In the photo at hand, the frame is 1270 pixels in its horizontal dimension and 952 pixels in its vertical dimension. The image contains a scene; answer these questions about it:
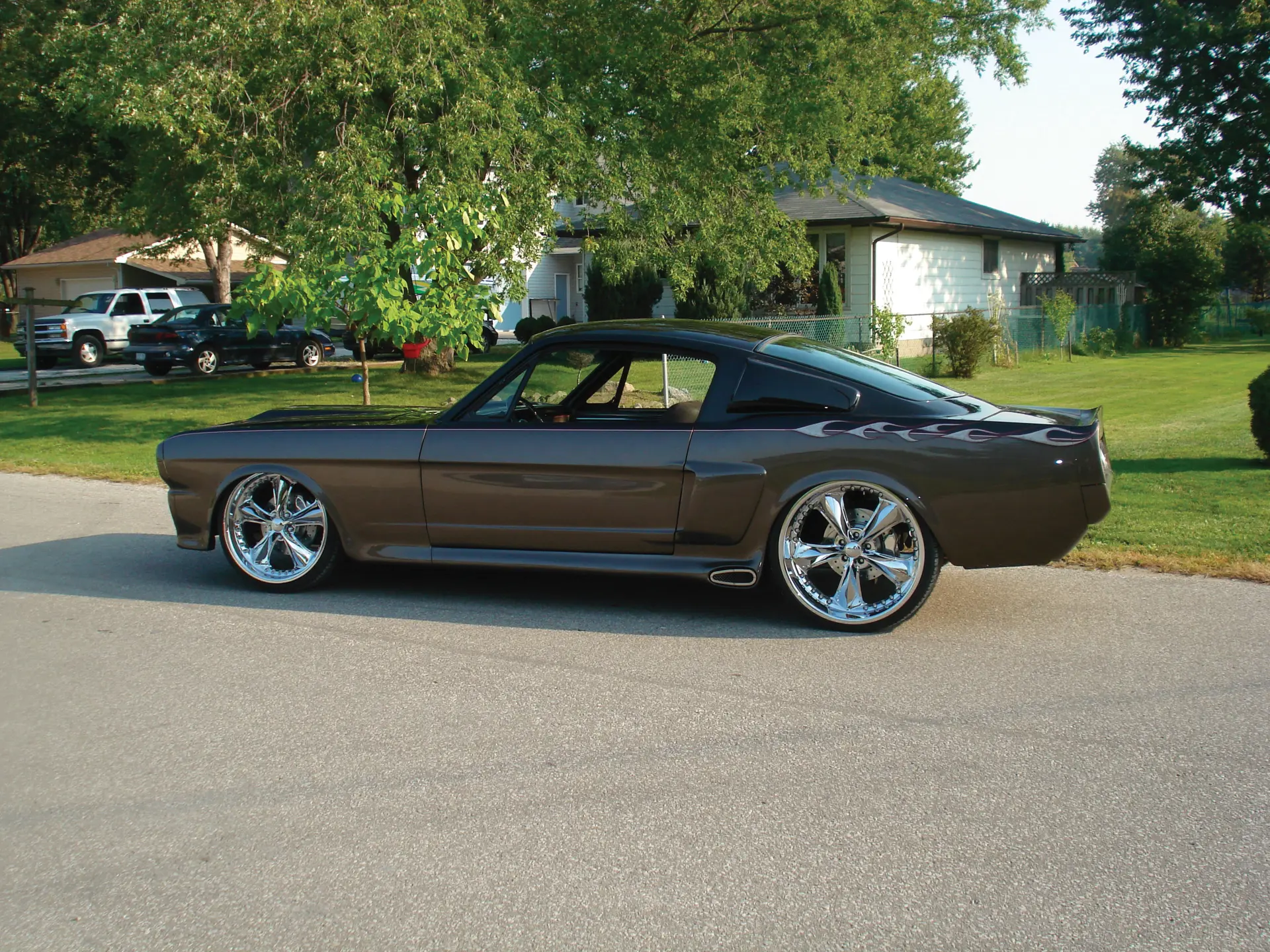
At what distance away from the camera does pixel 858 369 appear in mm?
5914

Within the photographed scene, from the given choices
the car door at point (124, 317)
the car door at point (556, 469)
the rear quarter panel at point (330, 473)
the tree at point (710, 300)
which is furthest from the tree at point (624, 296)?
the car door at point (556, 469)

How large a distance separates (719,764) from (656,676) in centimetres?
99

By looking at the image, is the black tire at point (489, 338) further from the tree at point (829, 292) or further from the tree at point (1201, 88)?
the tree at point (1201, 88)

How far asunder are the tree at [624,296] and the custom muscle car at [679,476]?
21657mm

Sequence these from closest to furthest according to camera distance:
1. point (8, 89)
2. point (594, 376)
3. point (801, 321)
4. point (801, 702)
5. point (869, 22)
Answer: point (801, 702)
point (594, 376)
point (869, 22)
point (801, 321)
point (8, 89)

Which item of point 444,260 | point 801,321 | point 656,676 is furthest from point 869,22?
point 656,676

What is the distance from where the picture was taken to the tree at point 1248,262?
55406 millimetres

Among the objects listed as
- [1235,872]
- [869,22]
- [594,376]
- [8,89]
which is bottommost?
[1235,872]

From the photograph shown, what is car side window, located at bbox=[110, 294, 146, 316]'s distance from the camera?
101 feet

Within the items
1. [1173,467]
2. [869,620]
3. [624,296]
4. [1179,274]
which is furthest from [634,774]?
[1179,274]

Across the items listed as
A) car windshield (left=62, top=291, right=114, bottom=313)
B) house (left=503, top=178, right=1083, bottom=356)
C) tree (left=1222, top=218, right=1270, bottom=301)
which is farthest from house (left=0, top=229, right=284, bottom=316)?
tree (left=1222, top=218, right=1270, bottom=301)

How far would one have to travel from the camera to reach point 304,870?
11.0 ft

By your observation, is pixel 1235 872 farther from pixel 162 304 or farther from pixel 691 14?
pixel 162 304

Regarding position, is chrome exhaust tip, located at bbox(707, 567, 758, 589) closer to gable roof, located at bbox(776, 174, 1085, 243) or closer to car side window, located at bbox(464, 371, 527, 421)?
car side window, located at bbox(464, 371, 527, 421)
